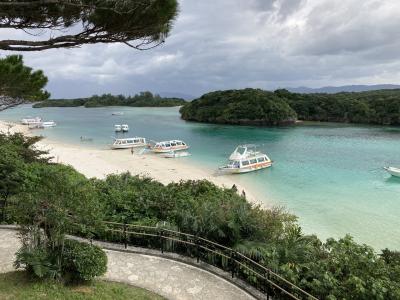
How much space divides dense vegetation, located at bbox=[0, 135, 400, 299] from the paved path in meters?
1.11

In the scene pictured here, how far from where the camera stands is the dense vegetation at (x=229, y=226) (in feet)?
25.0

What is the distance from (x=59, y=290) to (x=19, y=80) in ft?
32.0

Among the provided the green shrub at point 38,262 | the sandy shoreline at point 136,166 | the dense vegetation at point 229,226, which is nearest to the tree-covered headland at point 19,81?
the dense vegetation at point 229,226

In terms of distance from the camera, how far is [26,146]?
25.2 m

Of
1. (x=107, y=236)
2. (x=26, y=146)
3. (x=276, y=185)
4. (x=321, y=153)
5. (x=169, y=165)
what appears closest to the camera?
(x=107, y=236)

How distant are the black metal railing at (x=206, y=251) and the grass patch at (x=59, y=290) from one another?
1804mm

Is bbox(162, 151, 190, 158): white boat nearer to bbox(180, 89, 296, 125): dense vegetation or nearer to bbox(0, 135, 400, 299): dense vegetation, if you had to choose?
bbox(0, 135, 400, 299): dense vegetation

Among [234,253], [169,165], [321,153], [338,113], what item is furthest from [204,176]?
[338,113]

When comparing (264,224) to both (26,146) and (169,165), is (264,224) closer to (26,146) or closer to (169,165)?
(26,146)

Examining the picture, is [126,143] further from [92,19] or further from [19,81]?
[92,19]

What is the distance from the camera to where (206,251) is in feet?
33.0

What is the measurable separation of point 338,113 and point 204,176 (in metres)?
74.1

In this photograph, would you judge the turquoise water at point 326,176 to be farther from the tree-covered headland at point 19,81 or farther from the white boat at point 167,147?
the tree-covered headland at point 19,81

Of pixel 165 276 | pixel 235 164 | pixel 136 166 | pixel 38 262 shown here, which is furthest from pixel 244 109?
pixel 38 262
